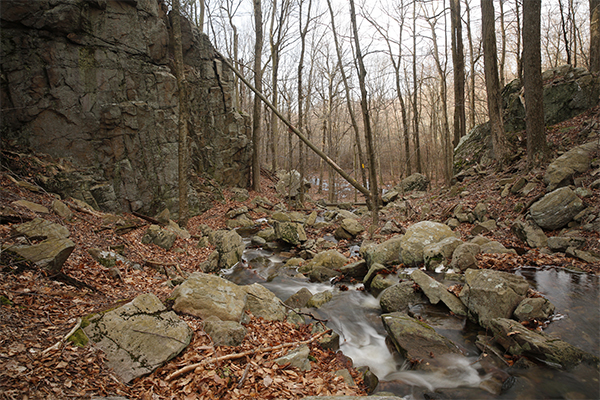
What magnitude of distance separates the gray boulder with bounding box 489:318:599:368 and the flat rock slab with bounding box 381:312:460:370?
0.74 metres

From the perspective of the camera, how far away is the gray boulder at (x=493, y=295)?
4867 millimetres

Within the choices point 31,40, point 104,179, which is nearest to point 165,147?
point 104,179

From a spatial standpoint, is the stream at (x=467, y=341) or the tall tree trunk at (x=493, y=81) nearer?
the stream at (x=467, y=341)

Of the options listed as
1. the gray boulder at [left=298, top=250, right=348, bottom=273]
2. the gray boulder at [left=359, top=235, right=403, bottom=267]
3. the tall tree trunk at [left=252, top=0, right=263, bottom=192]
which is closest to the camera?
the gray boulder at [left=359, top=235, right=403, bottom=267]

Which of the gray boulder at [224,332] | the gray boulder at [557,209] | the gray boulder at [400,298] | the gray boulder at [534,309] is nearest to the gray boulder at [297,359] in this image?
the gray boulder at [224,332]

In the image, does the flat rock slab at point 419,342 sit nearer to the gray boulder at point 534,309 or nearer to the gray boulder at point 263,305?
the gray boulder at point 534,309

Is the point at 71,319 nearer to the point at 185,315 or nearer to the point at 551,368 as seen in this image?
the point at 185,315

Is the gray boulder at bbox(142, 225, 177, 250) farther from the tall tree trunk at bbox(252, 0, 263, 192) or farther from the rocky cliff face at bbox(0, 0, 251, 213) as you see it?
the tall tree trunk at bbox(252, 0, 263, 192)

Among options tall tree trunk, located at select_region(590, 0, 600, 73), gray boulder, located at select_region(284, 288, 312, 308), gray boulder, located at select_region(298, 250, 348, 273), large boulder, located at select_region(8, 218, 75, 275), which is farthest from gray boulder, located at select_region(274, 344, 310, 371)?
tall tree trunk, located at select_region(590, 0, 600, 73)

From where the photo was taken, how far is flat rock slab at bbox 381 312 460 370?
4.42 metres

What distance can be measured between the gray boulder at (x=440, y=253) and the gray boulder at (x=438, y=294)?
Result: 1.25 metres

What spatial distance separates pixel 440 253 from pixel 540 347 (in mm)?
3290

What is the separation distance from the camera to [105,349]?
123 inches

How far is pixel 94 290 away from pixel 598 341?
7.52 m
